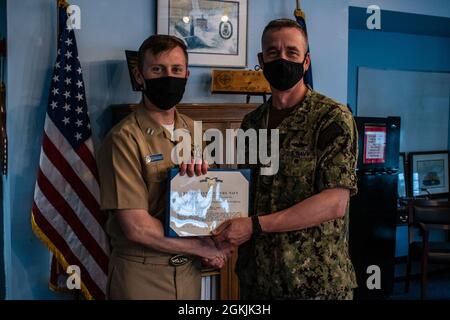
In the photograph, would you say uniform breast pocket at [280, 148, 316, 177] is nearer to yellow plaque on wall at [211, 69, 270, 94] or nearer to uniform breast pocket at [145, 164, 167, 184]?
uniform breast pocket at [145, 164, 167, 184]

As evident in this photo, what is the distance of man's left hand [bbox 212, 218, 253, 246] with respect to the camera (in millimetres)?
1729

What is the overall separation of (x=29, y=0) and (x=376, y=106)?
3.51m

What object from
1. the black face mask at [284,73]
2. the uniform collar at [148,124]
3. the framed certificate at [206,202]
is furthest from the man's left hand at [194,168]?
the black face mask at [284,73]

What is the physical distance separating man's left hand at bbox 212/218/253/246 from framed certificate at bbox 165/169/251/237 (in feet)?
0.12

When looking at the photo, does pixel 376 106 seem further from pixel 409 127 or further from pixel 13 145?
pixel 13 145

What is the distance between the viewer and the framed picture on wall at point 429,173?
5.49 meters

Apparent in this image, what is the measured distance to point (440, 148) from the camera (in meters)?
5.80

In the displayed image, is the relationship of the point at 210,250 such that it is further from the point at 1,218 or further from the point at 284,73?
the point at 1,218

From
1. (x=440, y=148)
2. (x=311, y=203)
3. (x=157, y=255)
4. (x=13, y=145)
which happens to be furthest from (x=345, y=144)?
(x=440, y=148)

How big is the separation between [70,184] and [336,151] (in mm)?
1689
